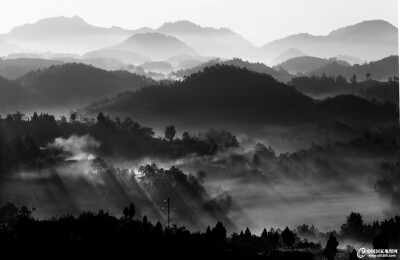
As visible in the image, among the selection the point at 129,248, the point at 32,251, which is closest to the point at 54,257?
the point at 32,251

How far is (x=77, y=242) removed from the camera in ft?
654

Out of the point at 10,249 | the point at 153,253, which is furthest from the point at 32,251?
the point at 153,253

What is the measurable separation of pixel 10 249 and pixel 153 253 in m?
36.7

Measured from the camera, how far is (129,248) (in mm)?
199375

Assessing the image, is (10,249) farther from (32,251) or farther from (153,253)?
(153,253)

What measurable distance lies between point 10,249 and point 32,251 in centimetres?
576

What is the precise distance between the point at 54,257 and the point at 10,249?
12.5m

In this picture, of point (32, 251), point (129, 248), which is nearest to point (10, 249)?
point (32, 251)

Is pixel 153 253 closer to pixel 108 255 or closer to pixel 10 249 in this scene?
pixel 108 255

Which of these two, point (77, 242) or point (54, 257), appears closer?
point (54, 257)

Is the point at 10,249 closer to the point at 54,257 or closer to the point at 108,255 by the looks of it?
the point at 54,257

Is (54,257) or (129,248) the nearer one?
(54,257)

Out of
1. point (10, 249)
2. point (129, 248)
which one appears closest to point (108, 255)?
point (129, 248)

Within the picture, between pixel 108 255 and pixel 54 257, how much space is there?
13690 mm
